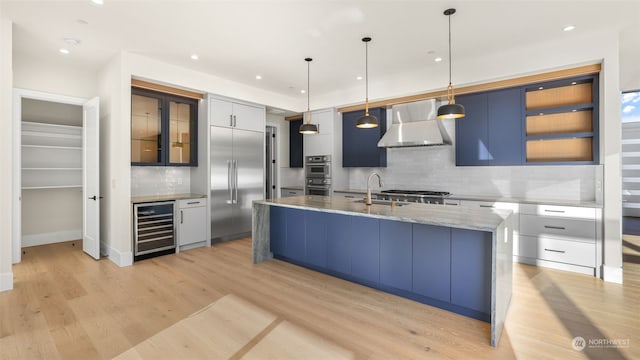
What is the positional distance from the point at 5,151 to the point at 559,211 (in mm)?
6584

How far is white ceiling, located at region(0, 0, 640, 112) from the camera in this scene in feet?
9.55

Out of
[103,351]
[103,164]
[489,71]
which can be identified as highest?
[489,71]

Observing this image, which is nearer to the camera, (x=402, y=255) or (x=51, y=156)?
(x=402, y=255)

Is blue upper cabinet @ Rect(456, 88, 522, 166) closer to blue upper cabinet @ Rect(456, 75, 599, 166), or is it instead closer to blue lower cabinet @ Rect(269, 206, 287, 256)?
blue upper cabinet @ Rect(456, 75, 599, 166)

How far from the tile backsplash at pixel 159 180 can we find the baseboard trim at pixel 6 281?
1850mm

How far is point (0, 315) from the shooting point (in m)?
2.62

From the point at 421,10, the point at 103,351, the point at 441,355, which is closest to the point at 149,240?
the point at 103,351

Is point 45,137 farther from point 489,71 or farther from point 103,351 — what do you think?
point 489,71

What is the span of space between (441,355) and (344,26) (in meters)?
3.25

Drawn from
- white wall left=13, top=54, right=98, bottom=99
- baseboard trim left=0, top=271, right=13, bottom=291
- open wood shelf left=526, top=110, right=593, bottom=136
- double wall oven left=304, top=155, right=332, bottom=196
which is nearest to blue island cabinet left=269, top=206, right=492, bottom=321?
double wall oven left=304, top=155, right=332, bottom=196

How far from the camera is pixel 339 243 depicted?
339 cm

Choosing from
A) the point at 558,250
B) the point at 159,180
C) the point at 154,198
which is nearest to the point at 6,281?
the point at 154,198

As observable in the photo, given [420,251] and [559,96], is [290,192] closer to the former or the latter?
[420,251]

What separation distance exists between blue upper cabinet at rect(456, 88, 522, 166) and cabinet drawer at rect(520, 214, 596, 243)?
86 centimetres
